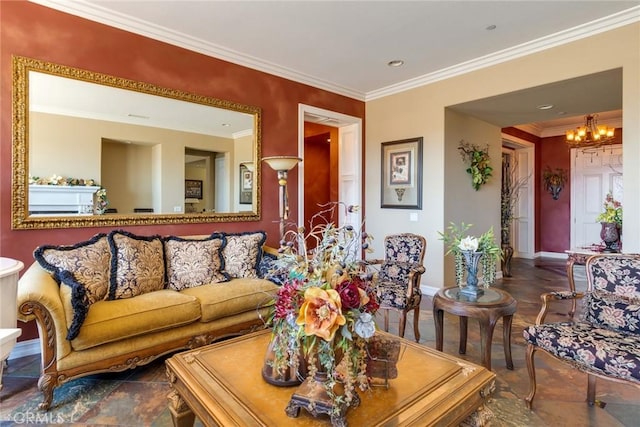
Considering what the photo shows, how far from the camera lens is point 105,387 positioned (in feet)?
7.62

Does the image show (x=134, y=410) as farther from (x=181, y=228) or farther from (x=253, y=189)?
(x=253, y=189)

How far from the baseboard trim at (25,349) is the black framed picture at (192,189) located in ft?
5.82

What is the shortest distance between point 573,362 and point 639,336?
18.2 inches

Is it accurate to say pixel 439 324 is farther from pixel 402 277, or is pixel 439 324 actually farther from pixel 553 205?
pixel 553 205

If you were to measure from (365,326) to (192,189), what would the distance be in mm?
3073

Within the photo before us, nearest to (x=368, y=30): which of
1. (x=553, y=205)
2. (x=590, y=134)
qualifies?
(x=590, y=134)

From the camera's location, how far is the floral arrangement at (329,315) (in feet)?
3.75

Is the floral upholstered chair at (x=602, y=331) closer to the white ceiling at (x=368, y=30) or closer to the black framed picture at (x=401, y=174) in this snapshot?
the white ceiling at (x=368, y=30)

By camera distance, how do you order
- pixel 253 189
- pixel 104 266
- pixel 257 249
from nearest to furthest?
pixel 104 266 → pixel 257 249 → pixel 253 189

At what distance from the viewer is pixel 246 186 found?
4.09m

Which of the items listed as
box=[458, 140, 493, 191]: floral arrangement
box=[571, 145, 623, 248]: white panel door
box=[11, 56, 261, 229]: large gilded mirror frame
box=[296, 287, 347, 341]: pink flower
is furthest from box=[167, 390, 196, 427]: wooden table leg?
box=[571, 145, 623, 248]: white panel door

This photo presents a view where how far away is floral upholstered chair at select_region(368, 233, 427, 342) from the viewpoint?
2998 millimetres

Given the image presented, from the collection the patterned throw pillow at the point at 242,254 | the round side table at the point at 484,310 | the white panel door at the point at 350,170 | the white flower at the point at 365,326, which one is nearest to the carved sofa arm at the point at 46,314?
the patterned throw pillow at the point at 242,254

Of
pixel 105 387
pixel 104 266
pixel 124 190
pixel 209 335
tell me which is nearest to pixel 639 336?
pixel 209 335
